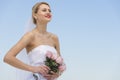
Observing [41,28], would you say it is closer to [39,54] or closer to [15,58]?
[39,54]

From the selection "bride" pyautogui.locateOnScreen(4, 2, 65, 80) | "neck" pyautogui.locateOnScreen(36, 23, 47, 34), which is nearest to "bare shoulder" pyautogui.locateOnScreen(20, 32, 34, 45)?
"bride" pyautogui.locateOnScreen(4, 2, 65, 80)

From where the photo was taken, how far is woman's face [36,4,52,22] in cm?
273

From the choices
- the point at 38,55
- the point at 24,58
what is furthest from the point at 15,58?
the point at 24,58

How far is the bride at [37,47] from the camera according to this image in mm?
Result: 2494

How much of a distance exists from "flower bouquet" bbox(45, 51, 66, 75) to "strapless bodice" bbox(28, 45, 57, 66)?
0.06 metres

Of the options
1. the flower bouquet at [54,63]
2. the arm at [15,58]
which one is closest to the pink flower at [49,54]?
the flower bouquet at [54,63]

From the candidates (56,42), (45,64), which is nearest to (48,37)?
(56,42)

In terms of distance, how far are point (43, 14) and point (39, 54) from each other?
34 cm

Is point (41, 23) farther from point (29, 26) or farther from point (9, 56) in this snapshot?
point (9, 56)

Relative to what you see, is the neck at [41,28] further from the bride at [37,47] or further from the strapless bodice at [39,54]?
the strapless bodice at [39,54]

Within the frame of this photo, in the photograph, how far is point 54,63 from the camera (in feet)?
8.41

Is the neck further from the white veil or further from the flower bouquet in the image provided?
the flower bouquet

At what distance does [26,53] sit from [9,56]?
34 cm

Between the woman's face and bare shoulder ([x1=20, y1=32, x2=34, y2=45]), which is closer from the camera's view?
bare shoulder ([x1=20, y1=32, x2=34, y2=45])
